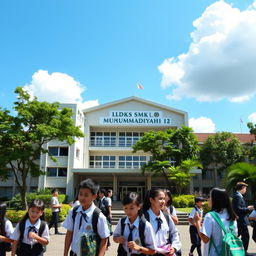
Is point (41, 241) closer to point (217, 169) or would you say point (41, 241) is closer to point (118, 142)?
point (118, 142)

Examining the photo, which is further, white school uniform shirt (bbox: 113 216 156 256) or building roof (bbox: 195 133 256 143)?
building roof (bbox: 195 133 256 143)

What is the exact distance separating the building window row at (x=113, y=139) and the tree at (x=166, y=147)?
4673 mm

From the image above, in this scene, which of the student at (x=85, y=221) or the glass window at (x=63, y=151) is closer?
the student at (x=85, y=221)

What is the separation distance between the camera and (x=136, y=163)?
28.5 m

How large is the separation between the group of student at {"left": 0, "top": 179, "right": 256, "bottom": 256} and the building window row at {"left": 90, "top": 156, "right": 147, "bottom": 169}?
25.2m

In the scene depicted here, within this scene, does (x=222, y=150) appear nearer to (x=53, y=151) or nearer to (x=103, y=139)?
(x=103, y=139)

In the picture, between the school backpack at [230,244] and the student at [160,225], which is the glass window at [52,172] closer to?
the student at [160,225]

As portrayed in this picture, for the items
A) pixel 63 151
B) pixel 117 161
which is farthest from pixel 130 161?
pixel 63 151

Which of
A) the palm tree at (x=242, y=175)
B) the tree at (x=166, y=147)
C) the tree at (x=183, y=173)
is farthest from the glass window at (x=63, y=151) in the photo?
the palm tree at (x=242, y=175)

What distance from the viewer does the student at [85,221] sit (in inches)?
105

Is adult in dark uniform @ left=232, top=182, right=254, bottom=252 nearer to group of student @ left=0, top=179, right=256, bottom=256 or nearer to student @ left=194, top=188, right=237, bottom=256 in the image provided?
group of student @ left=0, top=179, right=256, bottom=256

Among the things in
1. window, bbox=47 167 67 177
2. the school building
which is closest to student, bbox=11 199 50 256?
window, bbox=47 167 67 177

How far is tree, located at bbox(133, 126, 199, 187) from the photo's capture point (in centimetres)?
2312

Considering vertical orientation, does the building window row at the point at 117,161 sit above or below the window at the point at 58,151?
below
